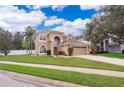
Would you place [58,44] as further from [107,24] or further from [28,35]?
[28,35]

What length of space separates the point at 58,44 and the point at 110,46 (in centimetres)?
707

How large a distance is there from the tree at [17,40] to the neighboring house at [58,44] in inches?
60.7

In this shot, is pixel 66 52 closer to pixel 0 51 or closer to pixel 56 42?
pixel 56 42

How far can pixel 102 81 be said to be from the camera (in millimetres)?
7320

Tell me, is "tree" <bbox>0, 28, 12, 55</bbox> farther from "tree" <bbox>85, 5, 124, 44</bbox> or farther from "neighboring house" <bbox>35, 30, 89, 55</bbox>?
"tree" <bbox>85, 5, 124, 44</bbox>

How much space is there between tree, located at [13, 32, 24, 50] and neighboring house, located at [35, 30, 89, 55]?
1.54m

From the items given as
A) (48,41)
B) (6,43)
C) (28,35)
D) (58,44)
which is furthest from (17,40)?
(58,44)

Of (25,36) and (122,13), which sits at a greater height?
(122,13)

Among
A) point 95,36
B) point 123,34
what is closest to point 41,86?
point 123,34

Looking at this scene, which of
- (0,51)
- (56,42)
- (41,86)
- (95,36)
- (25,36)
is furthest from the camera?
(95,36)

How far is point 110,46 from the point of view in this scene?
77.2 feet
